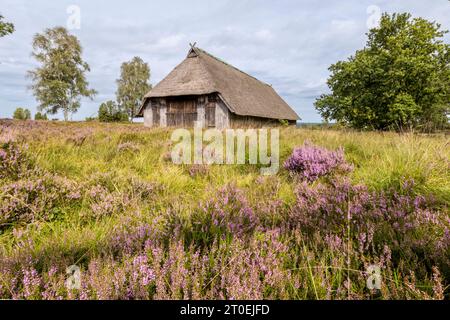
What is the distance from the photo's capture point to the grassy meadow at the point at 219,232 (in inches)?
55.8

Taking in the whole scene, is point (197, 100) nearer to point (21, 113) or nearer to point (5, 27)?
point (5, 27)

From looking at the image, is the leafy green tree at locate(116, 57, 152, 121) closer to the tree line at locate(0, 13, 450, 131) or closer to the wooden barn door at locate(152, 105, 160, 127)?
the wooden barn door at locate(152, 105, 160, 127)

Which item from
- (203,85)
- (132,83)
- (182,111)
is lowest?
(182,111)

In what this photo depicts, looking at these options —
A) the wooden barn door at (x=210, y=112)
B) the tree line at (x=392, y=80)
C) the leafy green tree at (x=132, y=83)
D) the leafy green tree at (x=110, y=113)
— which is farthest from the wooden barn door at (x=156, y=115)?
the leafy green tree at (x=132, y=83)

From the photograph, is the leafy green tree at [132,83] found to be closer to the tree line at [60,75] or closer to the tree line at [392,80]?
the tree line at [60,75]

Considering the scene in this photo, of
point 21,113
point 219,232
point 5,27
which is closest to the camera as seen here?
point 219,232

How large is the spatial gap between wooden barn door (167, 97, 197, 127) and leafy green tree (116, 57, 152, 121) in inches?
1165

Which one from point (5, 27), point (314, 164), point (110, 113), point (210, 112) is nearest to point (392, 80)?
point (210, 112)

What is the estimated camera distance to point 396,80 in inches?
637

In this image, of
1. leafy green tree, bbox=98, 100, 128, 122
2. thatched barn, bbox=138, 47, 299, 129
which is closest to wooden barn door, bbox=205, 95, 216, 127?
thatched barn, bbox=138, 47, 299, 129

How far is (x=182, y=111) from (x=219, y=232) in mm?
17963

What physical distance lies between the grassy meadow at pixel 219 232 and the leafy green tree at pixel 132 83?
152 ft

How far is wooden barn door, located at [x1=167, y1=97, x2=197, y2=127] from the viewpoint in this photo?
18.8 metres
